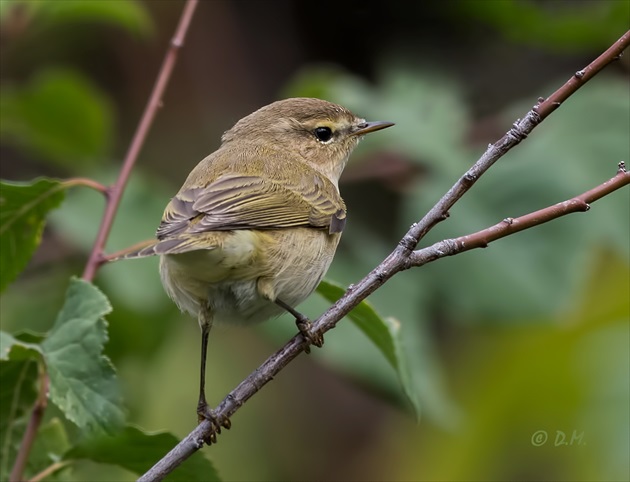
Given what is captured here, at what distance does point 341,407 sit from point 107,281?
233 centimetres

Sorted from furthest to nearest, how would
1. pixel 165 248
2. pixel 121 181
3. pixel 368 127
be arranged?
pixel 368 127 → pixel 121 181 → pixel 165 248

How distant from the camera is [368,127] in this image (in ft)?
12.7

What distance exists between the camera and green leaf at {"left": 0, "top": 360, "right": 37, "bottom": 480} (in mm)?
2605

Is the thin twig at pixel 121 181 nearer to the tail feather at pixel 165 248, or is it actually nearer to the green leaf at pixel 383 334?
the tail feather at pixel 165 248

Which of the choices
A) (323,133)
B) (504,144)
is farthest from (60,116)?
(504,144)

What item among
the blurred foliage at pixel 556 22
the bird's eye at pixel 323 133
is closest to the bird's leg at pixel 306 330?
the bird's eye at pixel 323 133

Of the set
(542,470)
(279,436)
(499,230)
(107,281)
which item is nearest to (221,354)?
(279,436)

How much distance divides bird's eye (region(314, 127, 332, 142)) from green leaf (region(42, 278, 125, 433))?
175 centimetres

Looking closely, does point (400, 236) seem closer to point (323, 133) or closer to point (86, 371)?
point (323, 133)

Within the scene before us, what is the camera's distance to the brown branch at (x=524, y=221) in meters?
2.13

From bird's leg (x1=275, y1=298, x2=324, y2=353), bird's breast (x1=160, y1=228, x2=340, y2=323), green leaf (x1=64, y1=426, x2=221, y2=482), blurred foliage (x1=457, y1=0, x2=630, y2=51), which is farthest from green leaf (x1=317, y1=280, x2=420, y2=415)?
blurred foliage (x1=457, y1=0, x2=630, y2=51)

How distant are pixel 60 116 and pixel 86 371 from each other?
2.05m

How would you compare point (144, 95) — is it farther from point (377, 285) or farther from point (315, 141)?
point (377, 285)

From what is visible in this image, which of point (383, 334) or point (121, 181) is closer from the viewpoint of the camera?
point (383, 334)
